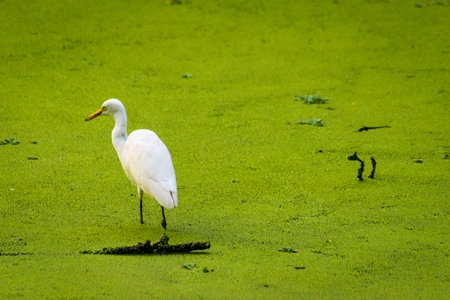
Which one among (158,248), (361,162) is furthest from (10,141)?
(361,162)

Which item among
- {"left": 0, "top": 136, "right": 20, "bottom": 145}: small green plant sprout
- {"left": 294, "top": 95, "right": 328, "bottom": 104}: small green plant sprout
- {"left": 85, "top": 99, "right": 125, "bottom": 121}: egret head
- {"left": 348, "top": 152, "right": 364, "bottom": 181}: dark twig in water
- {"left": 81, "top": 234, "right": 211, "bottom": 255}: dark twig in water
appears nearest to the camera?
{"left": 81, "top": 234, "right": 211, "bottom": 255}: dark twig in water

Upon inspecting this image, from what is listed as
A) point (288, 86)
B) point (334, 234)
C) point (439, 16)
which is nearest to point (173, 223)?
point (334, 234)

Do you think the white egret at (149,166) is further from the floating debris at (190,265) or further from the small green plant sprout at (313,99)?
the small green plant sprout at (313,99)

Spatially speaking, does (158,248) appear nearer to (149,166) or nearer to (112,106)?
(149,166)

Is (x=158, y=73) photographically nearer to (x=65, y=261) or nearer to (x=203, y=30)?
(x=203, y=30)

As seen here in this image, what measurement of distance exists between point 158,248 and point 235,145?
158 centimetres

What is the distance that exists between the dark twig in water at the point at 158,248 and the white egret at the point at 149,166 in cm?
20

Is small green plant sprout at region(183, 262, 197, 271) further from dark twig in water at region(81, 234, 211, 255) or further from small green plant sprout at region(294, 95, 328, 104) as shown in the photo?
small green plant sprout at region(294, 95, 328, 104)

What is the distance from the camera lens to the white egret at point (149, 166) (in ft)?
11.0

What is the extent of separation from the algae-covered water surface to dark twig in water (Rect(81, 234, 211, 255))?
34 mm

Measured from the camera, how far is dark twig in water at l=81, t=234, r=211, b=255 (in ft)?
10.2

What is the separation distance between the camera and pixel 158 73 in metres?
5.62

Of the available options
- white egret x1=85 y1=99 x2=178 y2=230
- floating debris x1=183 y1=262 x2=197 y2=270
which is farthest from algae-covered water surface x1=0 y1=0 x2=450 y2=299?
white egret x1=85 y1=99 x2=178 y2=230

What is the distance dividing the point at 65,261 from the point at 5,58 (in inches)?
121
